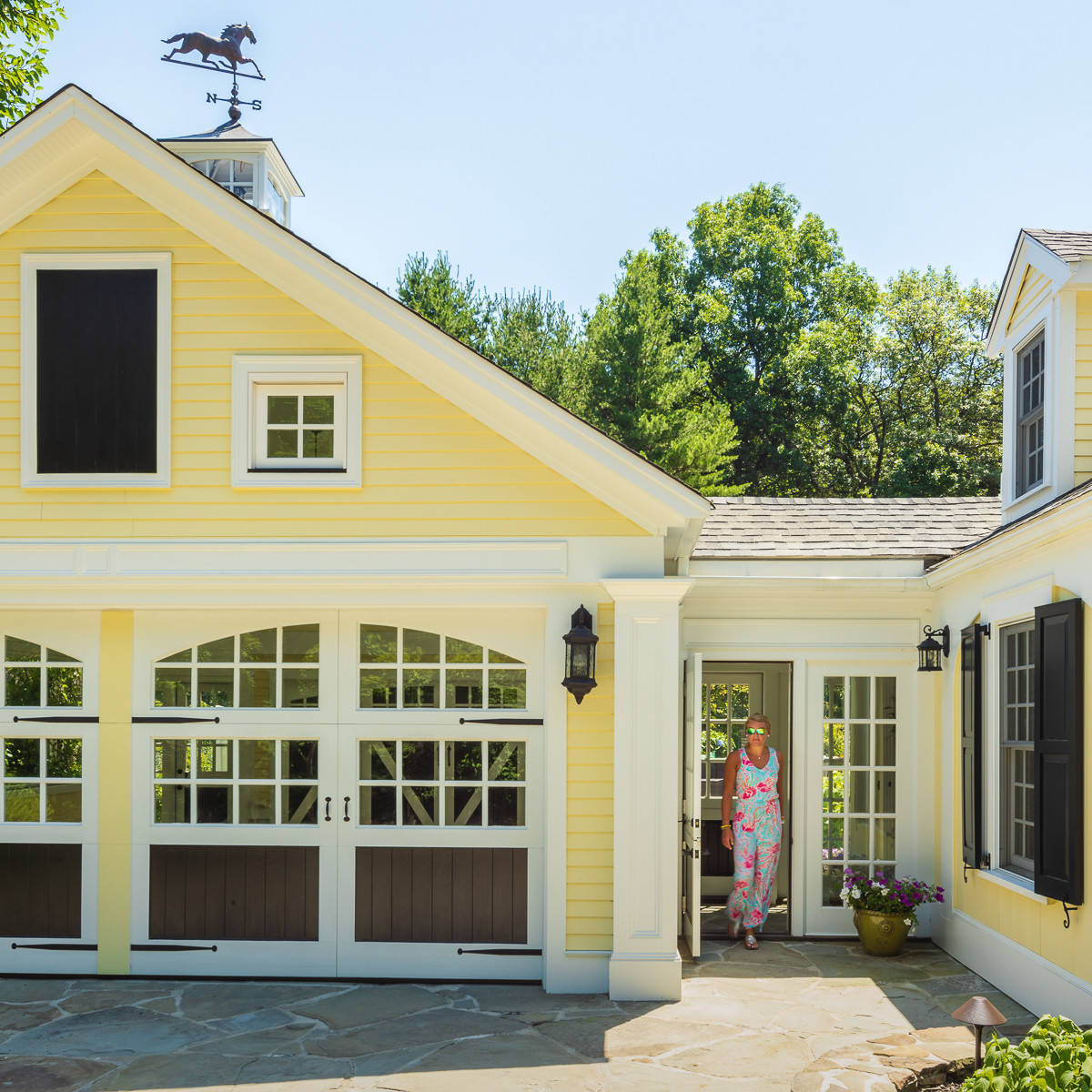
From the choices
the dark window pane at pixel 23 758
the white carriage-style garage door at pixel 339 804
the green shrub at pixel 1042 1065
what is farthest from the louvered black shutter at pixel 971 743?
the dark window pane at pixel 23 758

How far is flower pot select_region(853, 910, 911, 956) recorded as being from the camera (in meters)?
8.30

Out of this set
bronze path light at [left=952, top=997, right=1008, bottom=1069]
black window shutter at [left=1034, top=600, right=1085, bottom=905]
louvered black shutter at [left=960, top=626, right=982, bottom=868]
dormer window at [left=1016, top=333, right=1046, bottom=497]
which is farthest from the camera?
dormer window at [left=1016, top=333, right=1046, bottom=497]

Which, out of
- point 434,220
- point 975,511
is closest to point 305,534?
point 975,511

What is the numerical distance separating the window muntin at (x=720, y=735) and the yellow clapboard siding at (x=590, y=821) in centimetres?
277

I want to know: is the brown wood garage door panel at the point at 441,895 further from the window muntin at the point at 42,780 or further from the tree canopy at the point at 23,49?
the tree canopy at the point at 23,49

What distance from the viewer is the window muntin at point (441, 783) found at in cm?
776

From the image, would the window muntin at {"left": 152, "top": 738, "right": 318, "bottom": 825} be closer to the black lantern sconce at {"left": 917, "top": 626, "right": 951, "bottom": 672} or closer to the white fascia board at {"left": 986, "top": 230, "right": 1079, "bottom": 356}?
the black lantern sconce at {"left": 917, "top": 626, "right": 951, "bottom": 672}

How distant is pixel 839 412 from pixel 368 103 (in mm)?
18619

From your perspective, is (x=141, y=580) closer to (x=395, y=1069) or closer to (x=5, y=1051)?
(x=5, y=1051)

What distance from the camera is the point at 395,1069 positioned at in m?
5.89

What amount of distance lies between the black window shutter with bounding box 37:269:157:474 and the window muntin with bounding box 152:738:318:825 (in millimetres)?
2031

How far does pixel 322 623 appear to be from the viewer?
7.87 meters

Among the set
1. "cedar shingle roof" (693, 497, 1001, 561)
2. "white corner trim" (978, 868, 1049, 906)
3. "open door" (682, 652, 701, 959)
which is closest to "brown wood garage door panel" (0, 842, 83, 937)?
"open door" (682, 652, 701, 959)

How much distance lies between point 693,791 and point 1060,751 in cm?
253
